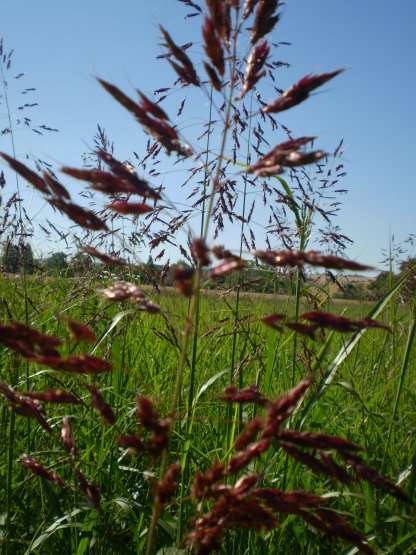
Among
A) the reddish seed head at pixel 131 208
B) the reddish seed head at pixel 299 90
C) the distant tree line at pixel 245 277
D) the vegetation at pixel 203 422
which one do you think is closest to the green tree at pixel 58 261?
the distant tree line at pixel 245 277

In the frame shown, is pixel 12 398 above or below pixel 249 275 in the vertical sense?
below

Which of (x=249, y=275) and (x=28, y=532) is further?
(x=249, y=275)

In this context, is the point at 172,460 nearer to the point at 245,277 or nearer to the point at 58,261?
the point at 245,277

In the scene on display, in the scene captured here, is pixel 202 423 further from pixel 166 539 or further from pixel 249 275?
pixel 249 275

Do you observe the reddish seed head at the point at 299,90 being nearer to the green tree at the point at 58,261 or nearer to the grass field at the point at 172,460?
the grass field at the point at 172,460

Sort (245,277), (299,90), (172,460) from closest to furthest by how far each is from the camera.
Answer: (299,90), (172,460), (245,277)

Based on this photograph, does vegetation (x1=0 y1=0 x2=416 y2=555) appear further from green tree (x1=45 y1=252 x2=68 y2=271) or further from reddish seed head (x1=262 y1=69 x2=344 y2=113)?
green tree (x1=45 y1=252 x2=68 y2=271)

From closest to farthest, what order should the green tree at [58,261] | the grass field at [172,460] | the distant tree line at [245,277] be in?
1. the grass field at [172,460]
2. the distant tree line at [245,277]
3. the green tree at [58,261]

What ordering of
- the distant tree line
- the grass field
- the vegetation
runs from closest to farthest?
the vegetation
the grass field
the distant tree line

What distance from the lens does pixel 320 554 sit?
181 centimetres

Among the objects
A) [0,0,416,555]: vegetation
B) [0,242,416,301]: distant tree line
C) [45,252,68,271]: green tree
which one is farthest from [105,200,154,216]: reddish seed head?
[45,252,68,271]: green tree

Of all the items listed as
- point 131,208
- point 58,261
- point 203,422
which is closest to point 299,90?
point 131,208

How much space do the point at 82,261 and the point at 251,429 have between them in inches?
109

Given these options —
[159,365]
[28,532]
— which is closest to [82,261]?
[159,365]
